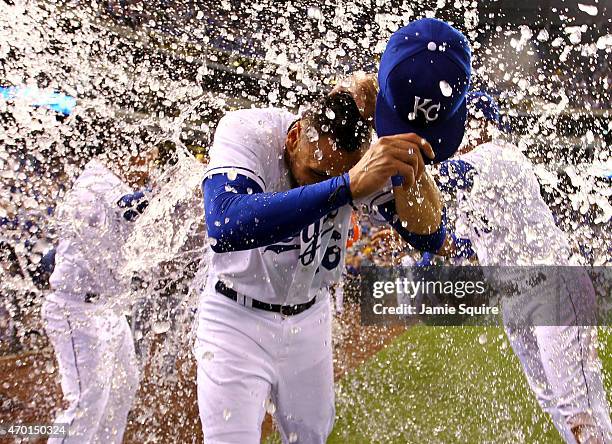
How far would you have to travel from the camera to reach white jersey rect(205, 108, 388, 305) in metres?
2.04

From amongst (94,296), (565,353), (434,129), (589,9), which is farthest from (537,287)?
(589,9)

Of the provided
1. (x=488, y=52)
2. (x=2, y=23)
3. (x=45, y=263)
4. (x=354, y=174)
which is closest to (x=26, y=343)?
(x=45, y=263)

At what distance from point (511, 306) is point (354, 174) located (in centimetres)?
218

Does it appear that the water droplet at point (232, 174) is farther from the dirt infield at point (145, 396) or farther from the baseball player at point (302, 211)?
the dirt infield at point (145, 396)

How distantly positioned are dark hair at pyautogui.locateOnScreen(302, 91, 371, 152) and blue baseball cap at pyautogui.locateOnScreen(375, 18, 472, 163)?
0.47 ft

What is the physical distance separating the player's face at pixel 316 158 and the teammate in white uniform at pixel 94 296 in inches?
54.8

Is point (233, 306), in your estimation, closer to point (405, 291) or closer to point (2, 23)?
point (2, 23)

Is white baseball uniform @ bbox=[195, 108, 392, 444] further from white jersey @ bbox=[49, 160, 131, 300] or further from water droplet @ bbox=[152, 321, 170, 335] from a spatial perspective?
water droplet @ bbox=[152, 321, 170, 335]

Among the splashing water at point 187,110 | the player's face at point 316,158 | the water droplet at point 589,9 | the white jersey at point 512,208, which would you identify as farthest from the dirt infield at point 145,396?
the water droplet at point 589,9

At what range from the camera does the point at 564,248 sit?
128 inches

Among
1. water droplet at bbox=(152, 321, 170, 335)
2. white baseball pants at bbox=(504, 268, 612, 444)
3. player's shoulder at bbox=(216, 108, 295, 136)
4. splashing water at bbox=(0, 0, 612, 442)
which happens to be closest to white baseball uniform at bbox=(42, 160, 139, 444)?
splashing water at bbox=(0, 0, 612, 442)

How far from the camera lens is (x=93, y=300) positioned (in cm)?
325

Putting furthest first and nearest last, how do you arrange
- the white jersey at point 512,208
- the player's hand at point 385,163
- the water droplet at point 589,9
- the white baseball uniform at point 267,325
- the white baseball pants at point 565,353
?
the water droplet at point 589,9
the white jersey at point 512,208
the white baseball pants at point 565,353
the white baseball uniform at point 267,325
the player's hand at point 385,163

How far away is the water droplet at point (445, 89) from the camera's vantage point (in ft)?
5.49
